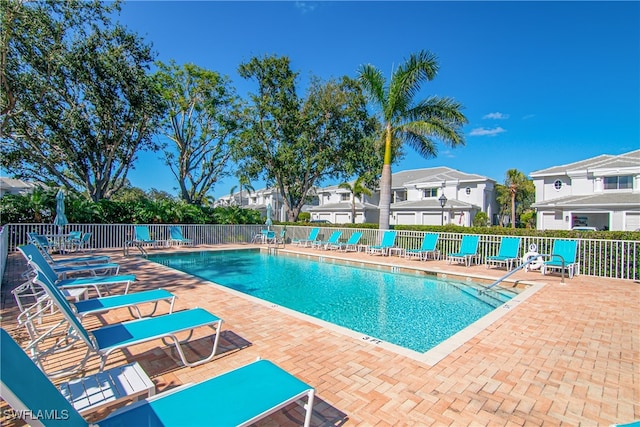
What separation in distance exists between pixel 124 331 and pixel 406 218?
31.9m

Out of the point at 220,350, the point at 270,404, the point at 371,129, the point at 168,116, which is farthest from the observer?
the point at 371,129

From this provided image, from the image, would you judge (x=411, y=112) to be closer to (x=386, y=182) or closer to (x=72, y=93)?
(x=386, y=182)

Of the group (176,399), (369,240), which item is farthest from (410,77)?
(176,399)

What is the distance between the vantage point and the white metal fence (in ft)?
31.0

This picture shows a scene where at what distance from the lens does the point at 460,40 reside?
1313cm

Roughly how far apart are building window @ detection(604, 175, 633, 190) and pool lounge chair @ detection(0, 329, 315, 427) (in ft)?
106

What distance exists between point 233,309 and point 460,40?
14.1 metres

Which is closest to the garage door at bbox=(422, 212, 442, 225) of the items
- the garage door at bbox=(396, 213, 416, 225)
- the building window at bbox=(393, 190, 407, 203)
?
the garage door at bbox=(396, 213, 416, 225)

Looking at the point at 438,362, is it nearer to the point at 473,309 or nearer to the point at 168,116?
the point at 473,309

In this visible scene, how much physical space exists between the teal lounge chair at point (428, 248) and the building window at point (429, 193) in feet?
71.6

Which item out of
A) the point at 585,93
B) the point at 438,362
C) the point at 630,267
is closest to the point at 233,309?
the point at 438,362

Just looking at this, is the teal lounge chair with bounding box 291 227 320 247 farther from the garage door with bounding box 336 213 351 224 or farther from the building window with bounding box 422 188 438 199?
the building window with bounding box 422 188 438 199

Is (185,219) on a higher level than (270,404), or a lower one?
higher

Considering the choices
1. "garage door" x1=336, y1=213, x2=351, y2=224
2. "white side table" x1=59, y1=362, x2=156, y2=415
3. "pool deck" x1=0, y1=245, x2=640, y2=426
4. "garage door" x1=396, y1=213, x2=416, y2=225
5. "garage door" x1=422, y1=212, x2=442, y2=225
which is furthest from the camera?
"garage door" x1=336, y1=213, x2=351, y2=224
